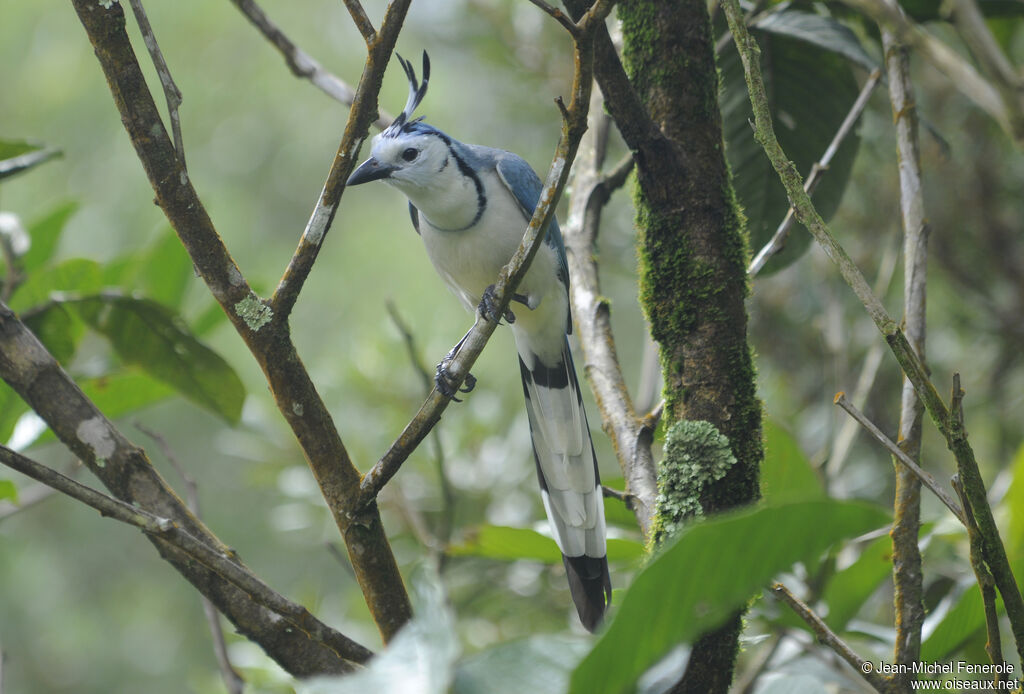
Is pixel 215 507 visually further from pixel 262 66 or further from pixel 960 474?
pixel 960 474

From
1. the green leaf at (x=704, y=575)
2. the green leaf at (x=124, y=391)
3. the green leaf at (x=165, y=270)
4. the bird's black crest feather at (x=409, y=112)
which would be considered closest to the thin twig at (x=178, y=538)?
the green leaf at (x=704, y=575)

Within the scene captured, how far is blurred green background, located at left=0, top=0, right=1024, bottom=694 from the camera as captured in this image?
2.63 m

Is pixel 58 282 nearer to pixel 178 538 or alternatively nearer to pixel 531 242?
pixel 178 538

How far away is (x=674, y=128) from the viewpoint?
1.38m

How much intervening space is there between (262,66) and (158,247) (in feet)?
17.3

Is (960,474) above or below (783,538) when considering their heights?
above

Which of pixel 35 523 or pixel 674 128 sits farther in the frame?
pixel 35 523

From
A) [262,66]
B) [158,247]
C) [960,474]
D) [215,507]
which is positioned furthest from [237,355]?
[960,474]

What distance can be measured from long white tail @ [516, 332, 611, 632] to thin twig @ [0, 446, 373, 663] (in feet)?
1.90

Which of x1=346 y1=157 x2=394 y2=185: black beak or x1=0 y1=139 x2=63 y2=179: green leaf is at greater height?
x1=346 y1=157 x2=394 y2=185: black beak

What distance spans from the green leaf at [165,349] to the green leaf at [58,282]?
0.11 m

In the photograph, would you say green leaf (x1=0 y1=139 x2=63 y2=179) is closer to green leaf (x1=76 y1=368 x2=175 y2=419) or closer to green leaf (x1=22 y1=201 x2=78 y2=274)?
green leaf (x1=22 y1=201 x2=78 y2=274)

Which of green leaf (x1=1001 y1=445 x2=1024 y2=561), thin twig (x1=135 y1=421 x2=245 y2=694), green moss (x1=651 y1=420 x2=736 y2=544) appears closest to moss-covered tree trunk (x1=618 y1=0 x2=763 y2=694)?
green moss (x1=651 y1=420 x2=736 y2=544)

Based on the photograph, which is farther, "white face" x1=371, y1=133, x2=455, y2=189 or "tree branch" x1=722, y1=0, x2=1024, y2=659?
"white face" x1=371, y1=133, x2=455, y2=189
